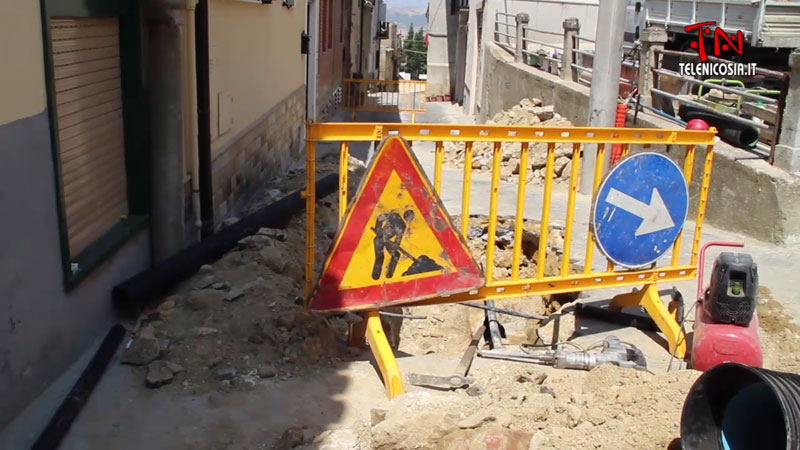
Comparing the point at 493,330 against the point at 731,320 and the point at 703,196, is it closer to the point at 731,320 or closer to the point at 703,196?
the point at 731,320

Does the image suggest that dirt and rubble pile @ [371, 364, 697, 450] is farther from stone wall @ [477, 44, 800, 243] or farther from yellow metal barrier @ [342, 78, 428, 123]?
yellow metal barrier @ [342, 78, 428, 123]

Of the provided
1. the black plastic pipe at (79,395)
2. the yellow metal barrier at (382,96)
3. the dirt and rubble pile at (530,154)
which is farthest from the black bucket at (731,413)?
the yellow metal barrier at (382,96)

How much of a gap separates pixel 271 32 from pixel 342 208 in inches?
241

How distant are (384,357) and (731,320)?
2.17 metres

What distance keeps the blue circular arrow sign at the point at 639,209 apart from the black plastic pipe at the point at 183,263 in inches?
111

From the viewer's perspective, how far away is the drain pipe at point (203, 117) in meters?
6.40

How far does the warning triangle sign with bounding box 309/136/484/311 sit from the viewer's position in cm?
452

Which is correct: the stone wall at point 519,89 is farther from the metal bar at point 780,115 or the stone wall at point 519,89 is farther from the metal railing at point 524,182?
the metal railing at point 524,182

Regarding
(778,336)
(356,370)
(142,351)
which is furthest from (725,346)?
(142,351)

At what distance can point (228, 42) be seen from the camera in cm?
762

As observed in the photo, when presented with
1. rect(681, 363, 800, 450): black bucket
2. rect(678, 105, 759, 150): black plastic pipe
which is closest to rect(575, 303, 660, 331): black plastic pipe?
rect(681, 363, 800, 450): black bucket

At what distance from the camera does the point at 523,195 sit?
5125mm

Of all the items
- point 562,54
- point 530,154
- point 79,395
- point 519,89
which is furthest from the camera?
point 519,89

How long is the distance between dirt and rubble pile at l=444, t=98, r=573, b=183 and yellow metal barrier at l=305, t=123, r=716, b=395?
5.46 meters
